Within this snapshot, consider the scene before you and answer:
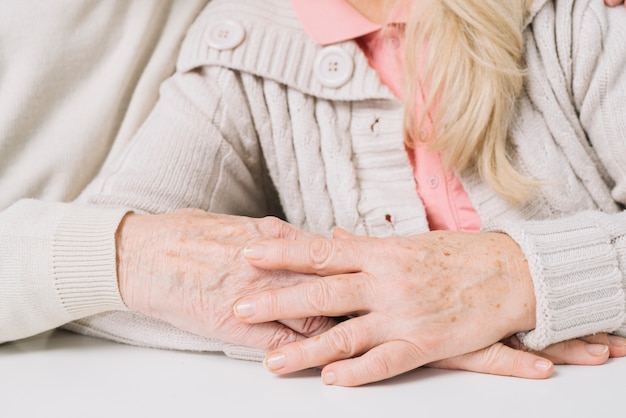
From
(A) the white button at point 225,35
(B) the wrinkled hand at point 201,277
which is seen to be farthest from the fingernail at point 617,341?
(A) the white button at point 225,35

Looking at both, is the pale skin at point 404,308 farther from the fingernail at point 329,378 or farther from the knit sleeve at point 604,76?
the knit sleeve at point 604,76

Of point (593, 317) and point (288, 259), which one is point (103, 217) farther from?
point (593, 317)

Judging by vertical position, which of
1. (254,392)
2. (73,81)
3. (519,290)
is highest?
(73,81)

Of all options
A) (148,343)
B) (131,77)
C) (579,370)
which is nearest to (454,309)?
(579,370)

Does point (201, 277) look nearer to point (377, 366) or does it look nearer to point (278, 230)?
point (278, 230)

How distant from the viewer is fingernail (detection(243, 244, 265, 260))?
809mm

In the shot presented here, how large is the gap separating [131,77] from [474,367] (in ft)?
2.43

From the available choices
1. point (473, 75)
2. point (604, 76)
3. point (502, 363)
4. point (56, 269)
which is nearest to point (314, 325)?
point (502, 363)

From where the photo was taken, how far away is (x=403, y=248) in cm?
82

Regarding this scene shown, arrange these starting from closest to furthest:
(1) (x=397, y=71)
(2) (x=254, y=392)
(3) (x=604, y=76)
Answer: (2) (x=254, y=392)
(3) (x=604, y=76)
(1) (x=397, y=71)

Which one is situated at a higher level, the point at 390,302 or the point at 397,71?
the point at 397,71

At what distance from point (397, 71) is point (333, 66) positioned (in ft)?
0.35

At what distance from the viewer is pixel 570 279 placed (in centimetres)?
79

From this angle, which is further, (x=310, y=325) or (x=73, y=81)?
(x=73, y=81)
